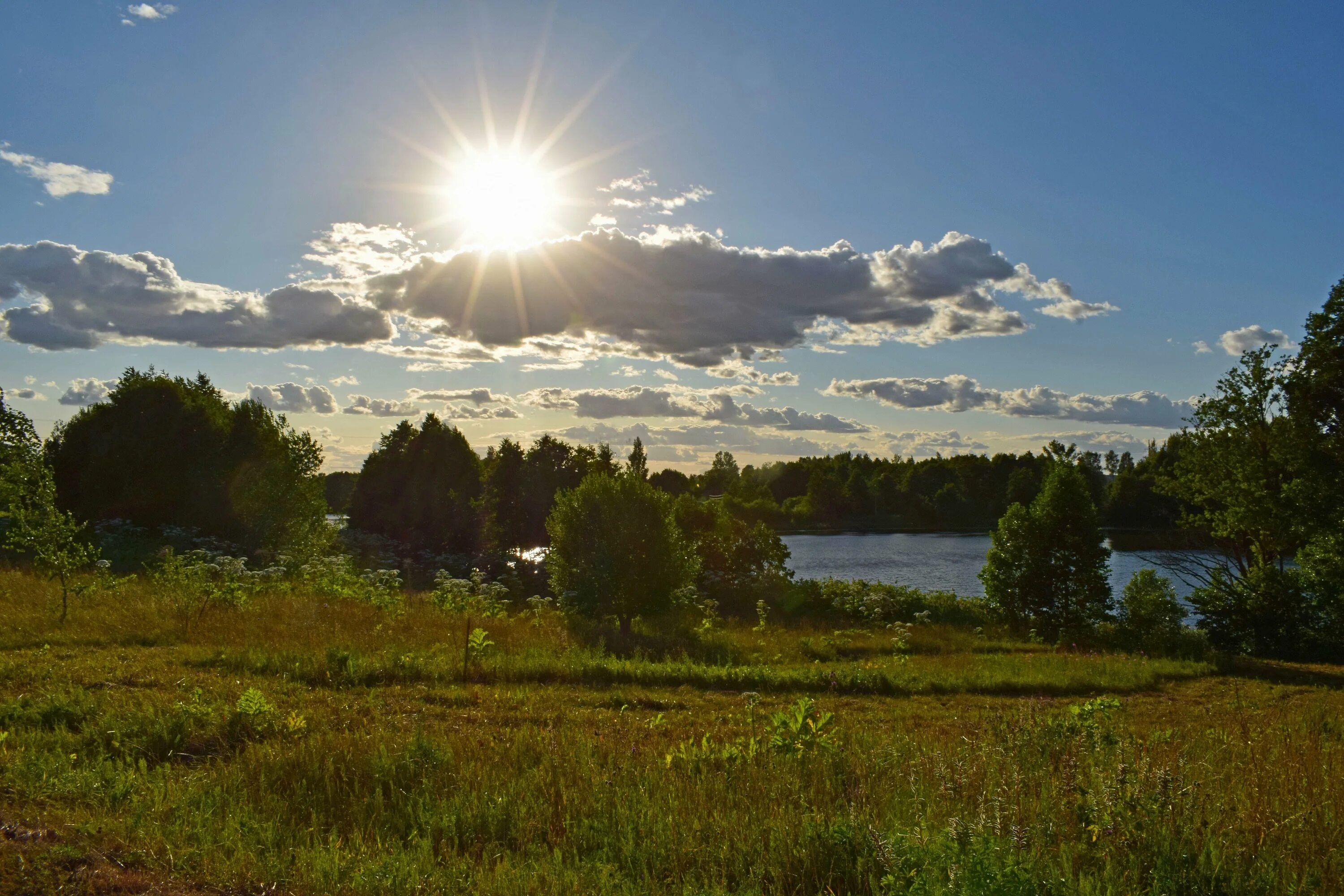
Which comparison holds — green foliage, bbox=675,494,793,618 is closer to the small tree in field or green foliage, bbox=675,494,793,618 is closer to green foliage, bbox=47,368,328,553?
the small tree in field

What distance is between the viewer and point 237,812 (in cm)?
504

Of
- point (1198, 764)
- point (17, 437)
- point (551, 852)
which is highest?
point (17, 437)

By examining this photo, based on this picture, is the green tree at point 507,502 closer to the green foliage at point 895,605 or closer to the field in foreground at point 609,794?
the green foliage at point 895,605

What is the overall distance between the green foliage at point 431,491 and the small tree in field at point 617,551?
3199 cm

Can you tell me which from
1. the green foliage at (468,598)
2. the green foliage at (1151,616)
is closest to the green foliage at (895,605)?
the green foliage at (1151,616)

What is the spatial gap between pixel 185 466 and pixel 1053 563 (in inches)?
1461

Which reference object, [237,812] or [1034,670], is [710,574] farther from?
[237,812]

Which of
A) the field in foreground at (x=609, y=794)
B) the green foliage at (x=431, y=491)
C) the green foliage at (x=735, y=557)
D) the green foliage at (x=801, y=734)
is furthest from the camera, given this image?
the green foliage at (x=431, y=491)

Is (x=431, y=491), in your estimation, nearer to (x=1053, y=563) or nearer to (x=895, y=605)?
(x=895, y=605)

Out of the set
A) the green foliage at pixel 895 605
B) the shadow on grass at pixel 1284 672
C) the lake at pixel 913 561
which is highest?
the shadow on grass at pixel 1284 672

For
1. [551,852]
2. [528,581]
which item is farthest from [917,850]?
[528,581]

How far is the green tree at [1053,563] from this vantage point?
83.5ft

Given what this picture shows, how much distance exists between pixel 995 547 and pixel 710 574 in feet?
34.8

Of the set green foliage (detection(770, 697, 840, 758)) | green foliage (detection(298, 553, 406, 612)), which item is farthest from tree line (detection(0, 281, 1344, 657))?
green foliage (detection(770, 697, 840, 758))
